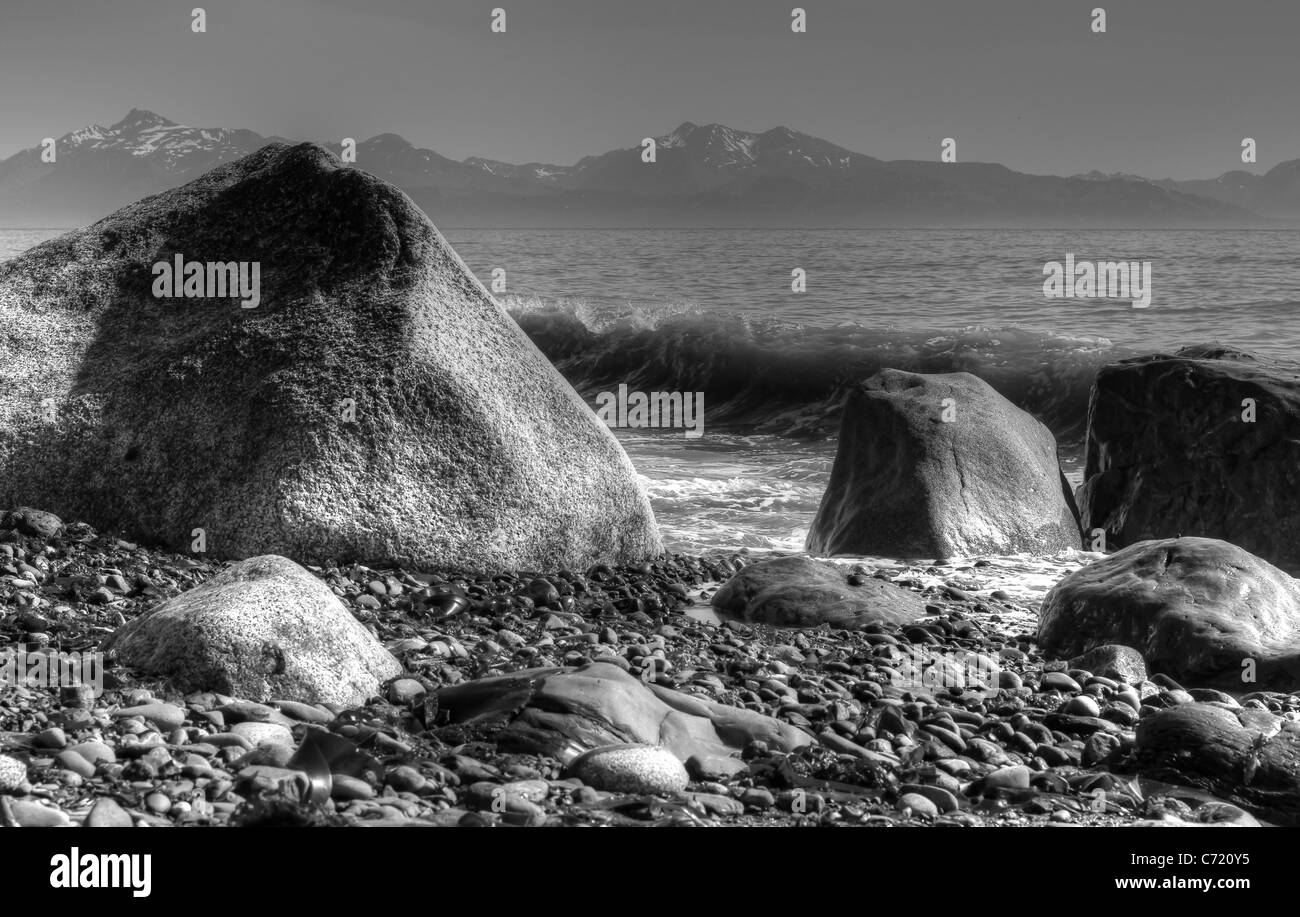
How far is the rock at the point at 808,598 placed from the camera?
7043mm

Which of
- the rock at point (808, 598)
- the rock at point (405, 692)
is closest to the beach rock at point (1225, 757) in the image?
the rock at point (808, 598)

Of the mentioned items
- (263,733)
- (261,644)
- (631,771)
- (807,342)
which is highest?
(807,342)

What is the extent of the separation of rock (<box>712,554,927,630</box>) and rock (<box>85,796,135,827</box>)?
14.2 feet

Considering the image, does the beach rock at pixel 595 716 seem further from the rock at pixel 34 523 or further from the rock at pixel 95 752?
the rock at pixel 34 523

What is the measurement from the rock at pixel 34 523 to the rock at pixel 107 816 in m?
3.90

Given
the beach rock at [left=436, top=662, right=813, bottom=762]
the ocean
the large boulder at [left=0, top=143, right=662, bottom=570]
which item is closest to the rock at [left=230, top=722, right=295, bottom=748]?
the beach rock at [left=436, top=662, right=813, bottom=762]

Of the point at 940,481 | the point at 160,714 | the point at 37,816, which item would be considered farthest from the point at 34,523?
the point at 940,481

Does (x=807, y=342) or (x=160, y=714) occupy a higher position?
(x=807, y=342)

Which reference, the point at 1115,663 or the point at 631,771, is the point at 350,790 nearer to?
the point at 631,771

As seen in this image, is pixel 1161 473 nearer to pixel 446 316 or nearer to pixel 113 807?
pixel 446 316

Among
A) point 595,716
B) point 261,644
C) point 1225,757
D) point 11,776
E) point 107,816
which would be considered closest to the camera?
point 107,816

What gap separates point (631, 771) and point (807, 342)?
20.9 meters

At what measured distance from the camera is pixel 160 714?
4.21 metres

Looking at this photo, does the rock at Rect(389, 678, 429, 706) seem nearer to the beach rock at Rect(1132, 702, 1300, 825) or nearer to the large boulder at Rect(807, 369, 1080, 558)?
the beach rock at Rect(1132, 702, 1300, 825)
